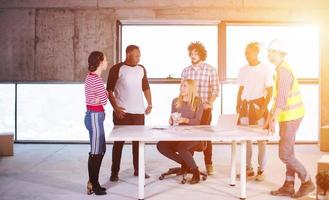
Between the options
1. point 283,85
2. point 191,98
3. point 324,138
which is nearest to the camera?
point 283,85

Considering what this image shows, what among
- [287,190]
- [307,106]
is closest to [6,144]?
[287,190]

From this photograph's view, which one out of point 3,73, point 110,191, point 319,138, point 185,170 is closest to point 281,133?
point 185,170

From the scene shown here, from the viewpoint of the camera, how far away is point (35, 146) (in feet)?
29.3

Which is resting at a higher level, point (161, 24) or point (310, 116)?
point (161, 24)

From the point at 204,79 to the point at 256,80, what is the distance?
645 mm

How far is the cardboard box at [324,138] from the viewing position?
846 centimetres

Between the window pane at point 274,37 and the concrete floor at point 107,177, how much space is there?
5.66ft

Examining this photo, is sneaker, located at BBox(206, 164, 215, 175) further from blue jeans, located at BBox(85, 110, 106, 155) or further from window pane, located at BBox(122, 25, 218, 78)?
window pane, located at BBox(122, 25, 218, 78)

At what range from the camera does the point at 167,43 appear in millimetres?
9234

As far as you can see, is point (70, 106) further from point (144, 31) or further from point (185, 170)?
point (185, 170)

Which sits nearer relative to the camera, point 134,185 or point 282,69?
point 282,69

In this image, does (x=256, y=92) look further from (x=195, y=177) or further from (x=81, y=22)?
(x=81, y=22)

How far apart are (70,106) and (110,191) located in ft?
13.2

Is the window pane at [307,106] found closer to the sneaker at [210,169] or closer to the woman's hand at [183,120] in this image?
the sneaker at [210,169]
